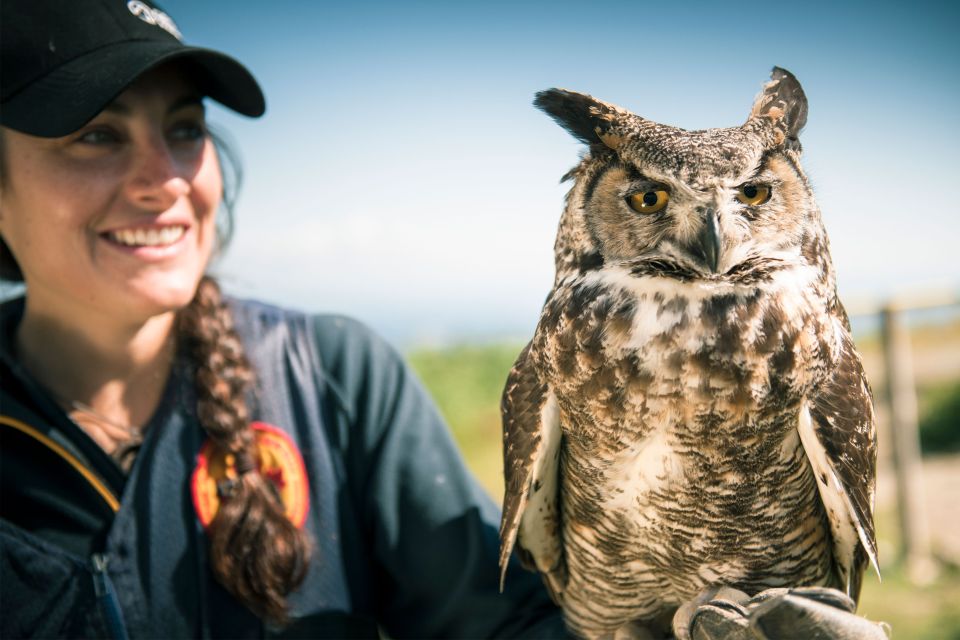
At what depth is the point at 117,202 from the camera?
1368 mm

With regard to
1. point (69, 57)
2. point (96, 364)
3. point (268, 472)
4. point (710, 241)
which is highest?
point (69, 57)

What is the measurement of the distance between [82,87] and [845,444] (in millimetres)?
1415

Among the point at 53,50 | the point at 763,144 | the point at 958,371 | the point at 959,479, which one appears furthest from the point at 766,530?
the point at 958,371

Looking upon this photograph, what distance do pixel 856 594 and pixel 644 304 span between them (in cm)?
81

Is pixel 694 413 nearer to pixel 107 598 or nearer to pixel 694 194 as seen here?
pixel 694 194

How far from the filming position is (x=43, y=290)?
1512mm

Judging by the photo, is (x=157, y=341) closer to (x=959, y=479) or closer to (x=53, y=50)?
(x=53, y=50)

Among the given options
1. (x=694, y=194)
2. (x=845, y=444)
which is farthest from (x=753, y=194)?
(x=845, y=444)

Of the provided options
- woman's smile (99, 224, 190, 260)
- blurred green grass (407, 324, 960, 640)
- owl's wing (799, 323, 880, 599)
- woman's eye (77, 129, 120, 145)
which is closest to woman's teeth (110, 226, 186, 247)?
woman's smile (99, 224, 190, 260)

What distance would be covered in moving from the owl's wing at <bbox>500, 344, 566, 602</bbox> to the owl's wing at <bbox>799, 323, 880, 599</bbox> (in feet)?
1.32

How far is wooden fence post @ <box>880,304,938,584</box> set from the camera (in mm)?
3795

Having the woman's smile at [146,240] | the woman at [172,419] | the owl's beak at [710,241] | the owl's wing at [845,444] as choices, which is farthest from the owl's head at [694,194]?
the woman's smile at [146,240]

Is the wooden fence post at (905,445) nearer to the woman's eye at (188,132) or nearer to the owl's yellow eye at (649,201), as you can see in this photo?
the owl's yellow eye at (649,201)

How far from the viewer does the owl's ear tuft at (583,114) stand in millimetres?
1089
